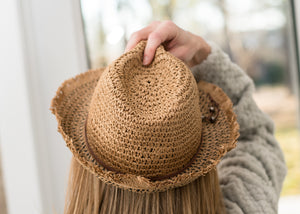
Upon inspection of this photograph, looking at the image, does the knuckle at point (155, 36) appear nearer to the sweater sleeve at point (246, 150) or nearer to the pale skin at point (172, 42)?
the pale skin at point (172, 42)

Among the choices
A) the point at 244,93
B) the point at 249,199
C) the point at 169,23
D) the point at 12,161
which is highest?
the point at 169,23

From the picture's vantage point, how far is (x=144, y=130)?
545 millimetres

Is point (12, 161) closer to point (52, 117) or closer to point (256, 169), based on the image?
point (52, 117)

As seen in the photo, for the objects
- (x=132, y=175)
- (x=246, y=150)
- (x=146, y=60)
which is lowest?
(x=246, y=150)

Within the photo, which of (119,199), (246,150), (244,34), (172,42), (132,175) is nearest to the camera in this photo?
(132,175)

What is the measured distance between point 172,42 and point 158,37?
10cm

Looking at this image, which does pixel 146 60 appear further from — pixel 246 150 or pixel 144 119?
pixel 246 150

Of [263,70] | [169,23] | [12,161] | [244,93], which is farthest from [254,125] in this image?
[12,161]

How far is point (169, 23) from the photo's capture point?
73 centimetres

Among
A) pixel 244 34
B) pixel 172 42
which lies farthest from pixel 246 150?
pixel 244 34

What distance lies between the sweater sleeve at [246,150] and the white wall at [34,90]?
478mm

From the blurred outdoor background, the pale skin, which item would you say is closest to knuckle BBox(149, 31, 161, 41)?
the pale skin

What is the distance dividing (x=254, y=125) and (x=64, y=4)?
734 mm

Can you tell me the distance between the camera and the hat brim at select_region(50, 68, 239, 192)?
558 mm
